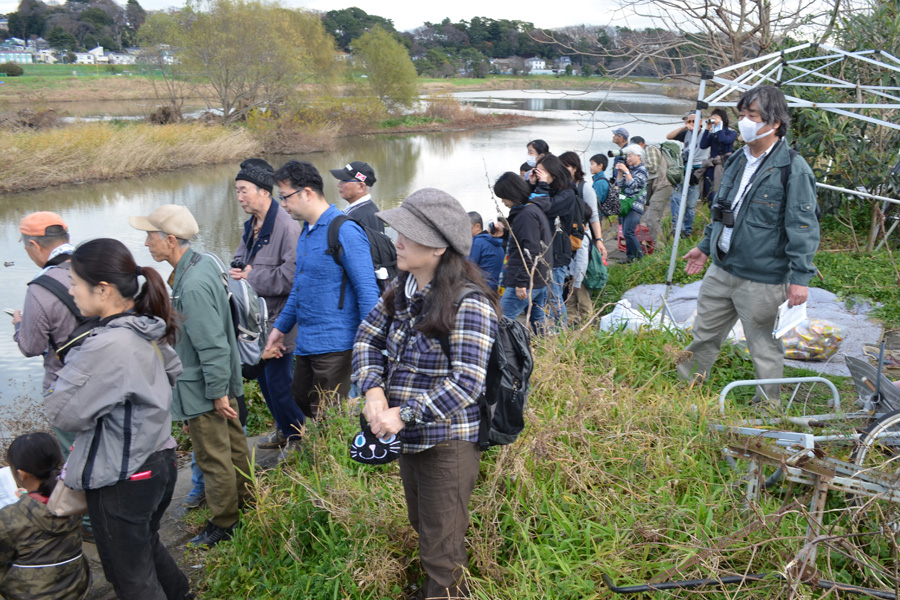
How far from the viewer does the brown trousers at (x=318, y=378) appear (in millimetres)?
3438

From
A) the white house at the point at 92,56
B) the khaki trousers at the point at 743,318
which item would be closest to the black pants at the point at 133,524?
the khaki trousers at the point at 743,318

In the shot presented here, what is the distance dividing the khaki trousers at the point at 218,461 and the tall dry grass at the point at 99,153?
47.1 feet

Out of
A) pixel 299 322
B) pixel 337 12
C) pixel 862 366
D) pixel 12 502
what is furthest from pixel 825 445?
pixel 337 12

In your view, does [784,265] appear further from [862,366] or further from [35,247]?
[35,247]

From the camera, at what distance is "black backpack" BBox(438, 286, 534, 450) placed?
1942 mm

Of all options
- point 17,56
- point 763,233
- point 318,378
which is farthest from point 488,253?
point 17,56

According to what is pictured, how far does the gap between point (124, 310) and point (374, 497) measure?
131cm

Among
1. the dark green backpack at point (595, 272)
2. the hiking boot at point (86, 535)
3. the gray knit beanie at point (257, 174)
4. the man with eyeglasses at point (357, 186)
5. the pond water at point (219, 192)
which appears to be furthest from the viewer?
the pond water at point (219, 192)

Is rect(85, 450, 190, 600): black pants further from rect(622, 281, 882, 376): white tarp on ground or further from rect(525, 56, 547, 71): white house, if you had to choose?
rect(525, 56, 547, 71): white house

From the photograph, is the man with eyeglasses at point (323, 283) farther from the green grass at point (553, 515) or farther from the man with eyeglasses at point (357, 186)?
the man with eyeglasses at point (357, 186)

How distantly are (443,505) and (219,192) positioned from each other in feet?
47.7

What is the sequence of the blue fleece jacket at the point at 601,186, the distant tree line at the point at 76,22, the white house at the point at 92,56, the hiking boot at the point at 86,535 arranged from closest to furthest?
1. the hiking boot at the point at 86,535
2. the blue fleece jacket at the point at 601,186
3. the white house at the point at 92,56
4. the distant tree line at the point at 76,22

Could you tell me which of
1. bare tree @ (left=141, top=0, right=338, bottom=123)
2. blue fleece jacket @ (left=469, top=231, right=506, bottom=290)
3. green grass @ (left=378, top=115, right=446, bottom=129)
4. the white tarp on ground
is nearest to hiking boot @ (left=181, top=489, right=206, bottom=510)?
blue fleece jacket @ (left=469, top=231, right=506, bottom=290)

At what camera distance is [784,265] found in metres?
3.34
